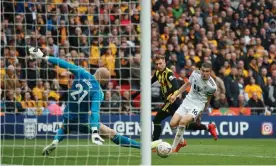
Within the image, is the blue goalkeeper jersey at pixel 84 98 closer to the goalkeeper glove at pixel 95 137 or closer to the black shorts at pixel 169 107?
the goalkeeper glove at pixel 95 137

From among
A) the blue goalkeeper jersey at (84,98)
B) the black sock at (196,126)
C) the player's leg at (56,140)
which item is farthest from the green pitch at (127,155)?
the blue goalkeeper jersey at (84,98)

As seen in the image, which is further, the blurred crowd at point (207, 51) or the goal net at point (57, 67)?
the blurred crowd at point (207, 51)

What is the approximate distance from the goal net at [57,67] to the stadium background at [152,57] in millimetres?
39

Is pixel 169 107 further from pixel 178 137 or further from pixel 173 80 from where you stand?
pixel 178 137

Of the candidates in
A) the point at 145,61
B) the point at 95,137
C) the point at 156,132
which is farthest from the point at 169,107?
the point at 145,61


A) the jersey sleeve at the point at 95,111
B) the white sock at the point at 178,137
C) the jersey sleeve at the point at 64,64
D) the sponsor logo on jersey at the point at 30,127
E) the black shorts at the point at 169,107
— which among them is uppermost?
the jersey sleeve at the point at 64,64

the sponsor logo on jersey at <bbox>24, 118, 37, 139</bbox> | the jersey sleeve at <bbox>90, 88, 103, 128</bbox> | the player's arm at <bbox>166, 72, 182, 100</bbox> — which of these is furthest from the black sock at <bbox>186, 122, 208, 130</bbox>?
the jersey sleeve at <bbox>90, 88, 103, 128</bbox>

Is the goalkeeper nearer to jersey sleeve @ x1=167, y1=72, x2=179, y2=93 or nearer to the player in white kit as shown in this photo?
the player in white kit

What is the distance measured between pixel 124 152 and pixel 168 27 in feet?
34.7

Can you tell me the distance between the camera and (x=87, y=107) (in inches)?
609

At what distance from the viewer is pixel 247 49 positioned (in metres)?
27.9

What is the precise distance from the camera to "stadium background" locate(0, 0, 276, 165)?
18.7m

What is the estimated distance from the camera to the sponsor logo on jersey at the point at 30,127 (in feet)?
65.2

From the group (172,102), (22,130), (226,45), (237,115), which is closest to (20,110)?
(22,130)
